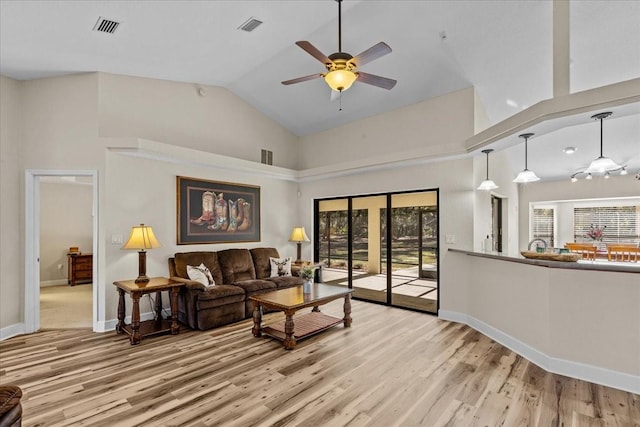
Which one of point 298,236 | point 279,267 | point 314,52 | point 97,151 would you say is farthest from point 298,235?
point 314,52

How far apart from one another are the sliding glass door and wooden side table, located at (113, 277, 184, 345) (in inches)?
116

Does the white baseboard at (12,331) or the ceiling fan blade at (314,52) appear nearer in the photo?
the ceiling fan blade at (314,52)

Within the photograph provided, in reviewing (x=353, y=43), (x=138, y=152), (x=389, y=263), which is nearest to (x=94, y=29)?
(x=138, y=152)

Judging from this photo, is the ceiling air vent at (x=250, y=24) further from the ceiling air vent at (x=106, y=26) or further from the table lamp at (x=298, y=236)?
the table lamp at (x=298, y=236)

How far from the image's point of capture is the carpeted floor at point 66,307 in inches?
180

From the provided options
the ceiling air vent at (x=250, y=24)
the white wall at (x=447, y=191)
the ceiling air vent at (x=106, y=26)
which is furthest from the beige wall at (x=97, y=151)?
the white wall at (x=447, y=191)

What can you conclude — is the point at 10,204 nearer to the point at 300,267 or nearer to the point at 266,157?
the point at 266,157

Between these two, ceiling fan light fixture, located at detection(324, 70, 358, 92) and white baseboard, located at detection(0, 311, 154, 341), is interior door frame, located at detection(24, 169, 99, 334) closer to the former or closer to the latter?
white baseboard, located at detection(0, 311, 154, 341)

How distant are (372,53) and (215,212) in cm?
390

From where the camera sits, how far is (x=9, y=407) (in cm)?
149

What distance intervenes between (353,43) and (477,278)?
12.2 feet

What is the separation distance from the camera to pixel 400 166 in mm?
5398

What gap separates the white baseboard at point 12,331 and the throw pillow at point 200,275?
220 cm

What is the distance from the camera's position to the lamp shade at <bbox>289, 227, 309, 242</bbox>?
6465 mm
